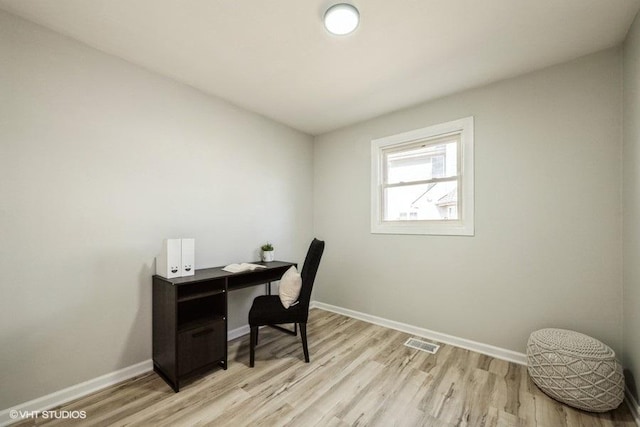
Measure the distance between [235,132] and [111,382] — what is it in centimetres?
249

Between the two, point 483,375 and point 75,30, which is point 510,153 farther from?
point 75,30

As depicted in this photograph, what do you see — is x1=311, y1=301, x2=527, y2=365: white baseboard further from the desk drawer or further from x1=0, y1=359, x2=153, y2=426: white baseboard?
x1=0, y1=359, x2=153, y2=426: white baseboard

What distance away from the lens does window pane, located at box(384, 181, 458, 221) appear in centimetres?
274

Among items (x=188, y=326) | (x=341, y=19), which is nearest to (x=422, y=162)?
(x=341, y=19)

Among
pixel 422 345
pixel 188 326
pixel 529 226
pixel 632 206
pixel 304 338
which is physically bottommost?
pixel 422 345

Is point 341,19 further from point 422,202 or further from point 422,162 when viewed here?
point 422,202

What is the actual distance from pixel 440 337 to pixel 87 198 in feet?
11.2

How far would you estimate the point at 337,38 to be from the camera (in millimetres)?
1846

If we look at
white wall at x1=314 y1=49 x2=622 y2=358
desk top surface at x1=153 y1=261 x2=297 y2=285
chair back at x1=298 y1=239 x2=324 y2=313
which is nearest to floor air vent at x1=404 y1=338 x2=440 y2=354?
white wall at x1=314 y1=49 x2=622 y2=358

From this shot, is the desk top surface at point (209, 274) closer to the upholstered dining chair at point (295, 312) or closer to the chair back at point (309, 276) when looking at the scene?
the upholstered dining chair at point (295, 312)

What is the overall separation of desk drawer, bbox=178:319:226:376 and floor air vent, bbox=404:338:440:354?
1.84 m

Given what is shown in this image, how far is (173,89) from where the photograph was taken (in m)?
2.38

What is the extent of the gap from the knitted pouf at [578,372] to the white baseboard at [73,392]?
10.1 ft

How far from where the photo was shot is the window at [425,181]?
102 inches
